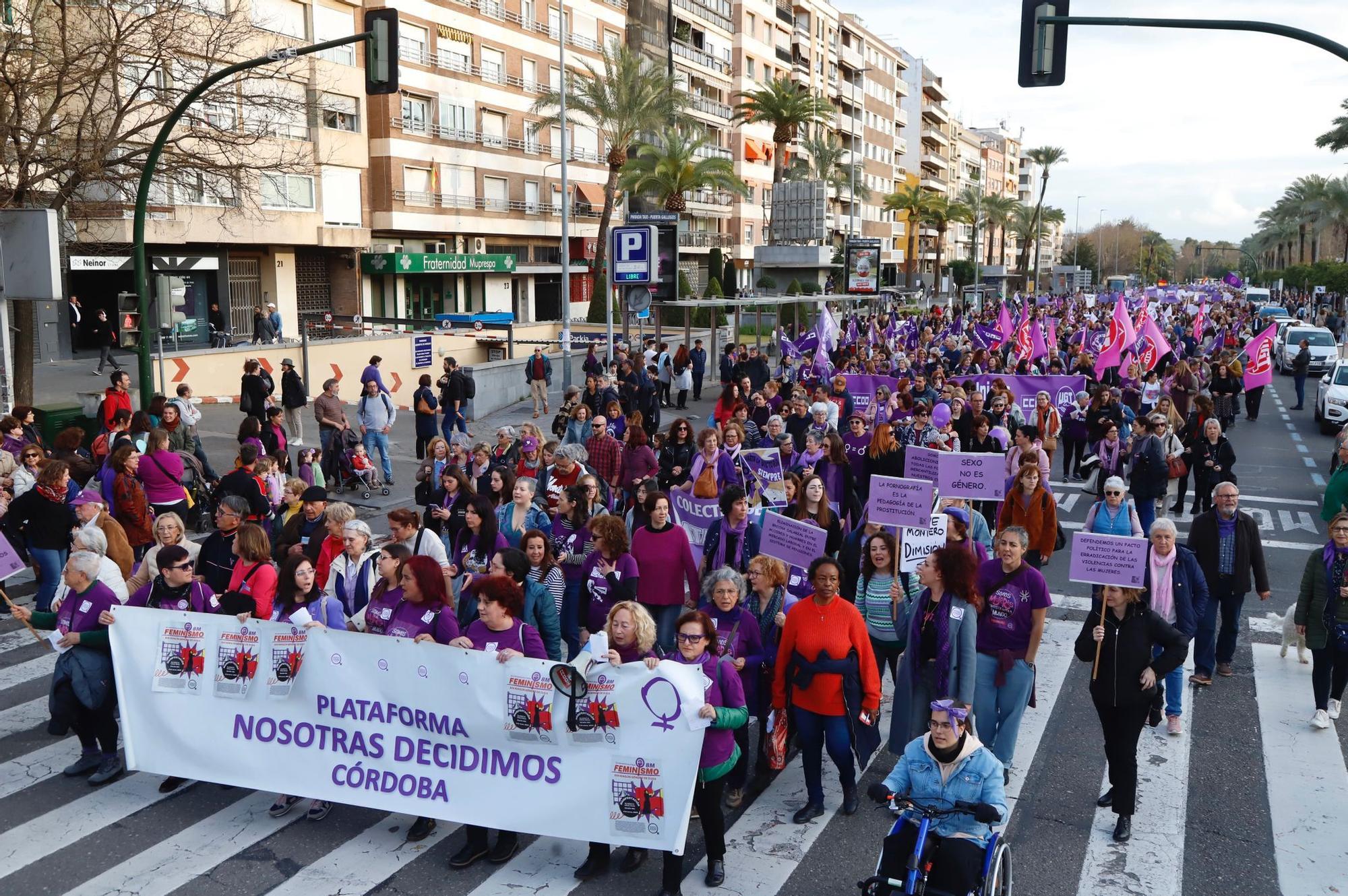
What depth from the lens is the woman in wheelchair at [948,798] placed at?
16.5 ft

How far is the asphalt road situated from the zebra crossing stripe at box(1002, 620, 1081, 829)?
3 cm

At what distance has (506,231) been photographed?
49656 mm

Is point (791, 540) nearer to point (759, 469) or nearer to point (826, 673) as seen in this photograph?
point (826, 673)

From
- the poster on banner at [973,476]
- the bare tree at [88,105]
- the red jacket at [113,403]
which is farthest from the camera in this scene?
the bare tree at [88,105]

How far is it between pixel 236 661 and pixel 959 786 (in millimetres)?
4125

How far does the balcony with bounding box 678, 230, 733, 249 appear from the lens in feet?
209

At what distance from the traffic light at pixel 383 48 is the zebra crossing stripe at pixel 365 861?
917cm

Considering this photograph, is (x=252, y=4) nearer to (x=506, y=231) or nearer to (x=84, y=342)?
(x=84, y=342)

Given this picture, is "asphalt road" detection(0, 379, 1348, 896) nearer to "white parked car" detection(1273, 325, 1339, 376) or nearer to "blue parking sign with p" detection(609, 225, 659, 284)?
"blue parking sign with p" detection(609, 225, 659, 284)

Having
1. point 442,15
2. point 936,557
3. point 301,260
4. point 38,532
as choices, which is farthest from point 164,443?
point 442,15

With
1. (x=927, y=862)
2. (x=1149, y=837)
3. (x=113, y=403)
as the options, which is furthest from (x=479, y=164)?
(x=927, y=862)

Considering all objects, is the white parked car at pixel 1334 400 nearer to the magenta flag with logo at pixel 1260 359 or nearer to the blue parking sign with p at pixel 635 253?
the magenta flag with logo at pixel 1260 359

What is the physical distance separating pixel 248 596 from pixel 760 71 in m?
70.2

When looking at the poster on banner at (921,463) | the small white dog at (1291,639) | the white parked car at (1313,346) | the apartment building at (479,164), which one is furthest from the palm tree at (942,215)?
the small white dog at (1291,639)
